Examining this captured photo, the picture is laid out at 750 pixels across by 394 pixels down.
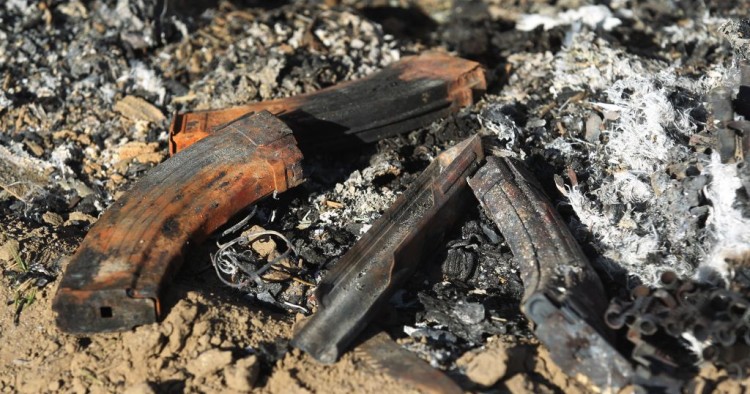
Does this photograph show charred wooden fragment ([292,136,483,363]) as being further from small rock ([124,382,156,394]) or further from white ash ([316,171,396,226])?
small rock ([124,382,156,394])

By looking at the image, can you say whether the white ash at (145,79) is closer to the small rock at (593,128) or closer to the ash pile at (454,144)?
the ash pile at (454,144)

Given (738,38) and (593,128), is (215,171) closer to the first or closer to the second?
(593,128)

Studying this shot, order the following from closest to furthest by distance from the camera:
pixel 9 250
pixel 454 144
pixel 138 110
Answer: pixel 9 250
pixel 454 144
pixel 138 110

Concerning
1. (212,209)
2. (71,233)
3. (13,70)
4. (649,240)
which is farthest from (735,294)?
(13,70)

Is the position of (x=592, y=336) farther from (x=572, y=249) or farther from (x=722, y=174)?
(x=722, y=174)

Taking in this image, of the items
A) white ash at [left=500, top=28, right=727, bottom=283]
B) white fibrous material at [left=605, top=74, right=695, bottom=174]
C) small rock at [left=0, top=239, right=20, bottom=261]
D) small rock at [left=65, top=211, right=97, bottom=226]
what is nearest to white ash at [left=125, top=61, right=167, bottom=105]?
small rock at [left=65, top=211, right=97, bottom=226]

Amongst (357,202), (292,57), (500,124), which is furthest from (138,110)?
(500,124)

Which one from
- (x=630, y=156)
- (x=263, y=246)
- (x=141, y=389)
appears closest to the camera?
(x=141, y=389)
